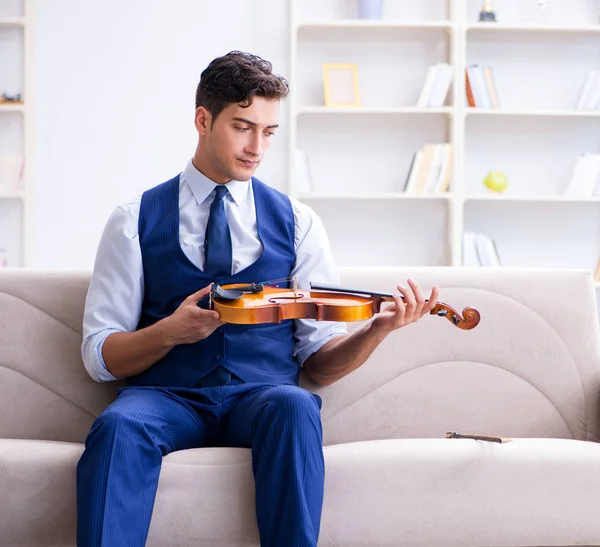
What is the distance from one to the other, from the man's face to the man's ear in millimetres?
41

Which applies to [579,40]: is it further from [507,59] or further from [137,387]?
[137,387]

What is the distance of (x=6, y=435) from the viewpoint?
6.42 feet

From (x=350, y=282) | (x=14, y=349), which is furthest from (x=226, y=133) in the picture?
(x=14, y=349)

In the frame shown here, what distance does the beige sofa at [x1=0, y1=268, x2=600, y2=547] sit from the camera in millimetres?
1626

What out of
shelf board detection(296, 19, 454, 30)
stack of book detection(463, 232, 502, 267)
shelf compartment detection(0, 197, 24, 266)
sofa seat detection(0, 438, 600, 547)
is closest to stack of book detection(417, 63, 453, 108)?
shelf board detection(296, 19, 454, 30)

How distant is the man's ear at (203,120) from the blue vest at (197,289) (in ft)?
0.45

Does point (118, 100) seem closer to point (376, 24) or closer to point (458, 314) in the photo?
point (376, 24)

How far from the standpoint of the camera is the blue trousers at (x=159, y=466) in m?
1.46

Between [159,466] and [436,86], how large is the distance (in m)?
3.11

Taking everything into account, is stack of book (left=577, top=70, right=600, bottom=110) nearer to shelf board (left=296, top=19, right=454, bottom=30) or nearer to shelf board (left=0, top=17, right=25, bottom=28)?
shelf board (left=296, top=19, right=454, bottom=30)

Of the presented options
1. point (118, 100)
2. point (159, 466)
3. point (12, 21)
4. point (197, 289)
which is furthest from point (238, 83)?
point (12, 21)

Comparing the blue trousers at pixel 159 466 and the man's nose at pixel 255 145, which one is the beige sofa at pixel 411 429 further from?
the man's nose at pixel 255 145

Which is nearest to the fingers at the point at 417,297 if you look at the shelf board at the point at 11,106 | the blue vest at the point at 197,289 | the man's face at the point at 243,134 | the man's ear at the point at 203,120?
the blue vest at the point at 197,289

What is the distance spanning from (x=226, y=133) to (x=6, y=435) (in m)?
0.86
